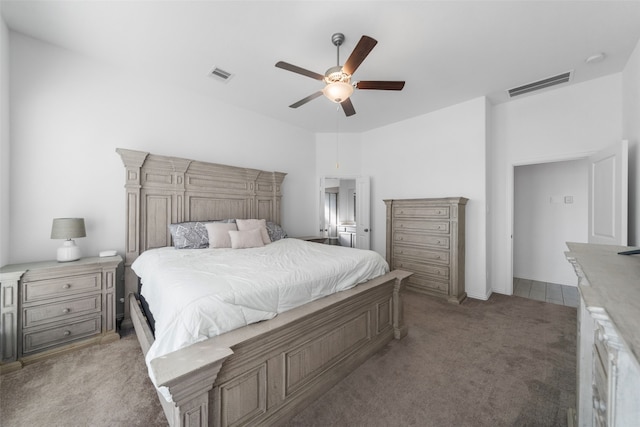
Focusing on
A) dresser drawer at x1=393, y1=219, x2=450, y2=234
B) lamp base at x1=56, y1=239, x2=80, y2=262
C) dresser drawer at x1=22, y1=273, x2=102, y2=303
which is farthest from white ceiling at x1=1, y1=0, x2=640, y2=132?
dresser drawer at x1=22, y1=273, x2=102, y2=303

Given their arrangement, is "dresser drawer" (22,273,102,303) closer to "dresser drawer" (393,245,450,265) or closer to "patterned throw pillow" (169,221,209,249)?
"patterned throw pillow" (169,221,209,249)

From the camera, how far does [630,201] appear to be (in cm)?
274

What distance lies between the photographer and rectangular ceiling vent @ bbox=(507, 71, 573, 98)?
3.10 meters

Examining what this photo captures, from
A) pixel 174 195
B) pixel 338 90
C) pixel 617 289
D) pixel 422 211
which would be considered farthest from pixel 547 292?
pixel 174 195

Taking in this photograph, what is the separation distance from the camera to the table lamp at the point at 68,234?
7.58 ft

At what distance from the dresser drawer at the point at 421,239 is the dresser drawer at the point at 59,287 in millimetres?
3977

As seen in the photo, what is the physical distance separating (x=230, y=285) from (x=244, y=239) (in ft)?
5.12

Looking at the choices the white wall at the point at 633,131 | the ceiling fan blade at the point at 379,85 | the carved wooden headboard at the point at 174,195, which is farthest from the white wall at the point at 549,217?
the carved wooden headboard at the point at 174,195

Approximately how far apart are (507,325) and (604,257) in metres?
2.12

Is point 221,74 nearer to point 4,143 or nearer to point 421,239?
point 4,143

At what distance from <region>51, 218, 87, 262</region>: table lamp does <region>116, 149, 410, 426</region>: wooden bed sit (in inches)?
17.8

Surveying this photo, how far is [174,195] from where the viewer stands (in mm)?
3215

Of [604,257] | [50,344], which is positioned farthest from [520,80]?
[50,344]

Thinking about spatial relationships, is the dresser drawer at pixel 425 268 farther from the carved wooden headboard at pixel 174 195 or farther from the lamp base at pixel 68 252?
the lamp base at pixel 68 252
